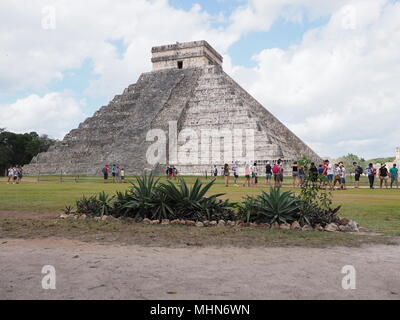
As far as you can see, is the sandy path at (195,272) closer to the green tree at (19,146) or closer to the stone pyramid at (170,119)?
the stone pyramid at (170,119)

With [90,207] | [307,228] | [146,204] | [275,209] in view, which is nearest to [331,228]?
[307,228]

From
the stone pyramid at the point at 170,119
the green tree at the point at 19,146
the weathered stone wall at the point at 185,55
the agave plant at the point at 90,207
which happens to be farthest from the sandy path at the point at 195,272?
the green tree at the point at 19,146

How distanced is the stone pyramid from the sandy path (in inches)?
890

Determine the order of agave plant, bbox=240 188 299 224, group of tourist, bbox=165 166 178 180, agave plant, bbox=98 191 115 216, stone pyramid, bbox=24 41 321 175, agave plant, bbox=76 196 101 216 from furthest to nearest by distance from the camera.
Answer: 1. stone pyramid, bbox=24 41 321 175
2. group of tourist, bbox=165 166 178 180
3. agave plant, bbox=76 196 101 216
4. agave plant, bbox=98 191 115 216
5. agave plant, bbox=240 188 299 224

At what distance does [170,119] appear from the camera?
3228 cm

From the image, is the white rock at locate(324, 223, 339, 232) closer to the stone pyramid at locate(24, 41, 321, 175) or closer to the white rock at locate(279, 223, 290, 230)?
the white rock at locate(279, 223, 290, 230)

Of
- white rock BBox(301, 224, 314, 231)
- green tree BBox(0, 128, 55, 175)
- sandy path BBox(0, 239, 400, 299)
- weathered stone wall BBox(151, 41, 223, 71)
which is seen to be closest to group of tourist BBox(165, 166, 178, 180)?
white rock BBox(301, 224, 314, 231)

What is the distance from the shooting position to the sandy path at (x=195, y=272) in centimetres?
332

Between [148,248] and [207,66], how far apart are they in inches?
1346

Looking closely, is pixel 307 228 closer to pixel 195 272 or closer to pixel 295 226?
pixel 295 226

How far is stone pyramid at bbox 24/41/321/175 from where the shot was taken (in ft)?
95.7

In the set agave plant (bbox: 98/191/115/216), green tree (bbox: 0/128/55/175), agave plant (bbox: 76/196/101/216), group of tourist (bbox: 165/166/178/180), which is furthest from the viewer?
green tree (bbox: 0/128/55/175)

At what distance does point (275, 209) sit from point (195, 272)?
317 centimetres

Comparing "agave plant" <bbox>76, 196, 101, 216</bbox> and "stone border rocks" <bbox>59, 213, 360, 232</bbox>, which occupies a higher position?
"agave plant" <bbox>76, 196, 101, 216</bbox>
